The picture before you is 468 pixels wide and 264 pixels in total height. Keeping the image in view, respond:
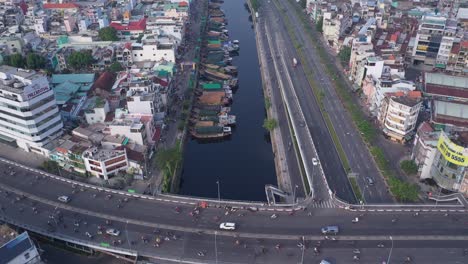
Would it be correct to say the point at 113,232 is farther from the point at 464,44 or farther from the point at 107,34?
the point at 464,44

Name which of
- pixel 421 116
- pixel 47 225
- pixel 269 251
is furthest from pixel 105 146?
pixel 421 116

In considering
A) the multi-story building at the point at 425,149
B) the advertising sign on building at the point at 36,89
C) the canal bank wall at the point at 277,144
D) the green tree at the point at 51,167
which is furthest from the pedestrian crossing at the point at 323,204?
the advertising sign on building at the point at 36,89

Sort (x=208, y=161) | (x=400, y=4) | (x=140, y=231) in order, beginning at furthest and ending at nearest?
(x=400, y=4) → (x=208, y=161) → (x=140, y=231)

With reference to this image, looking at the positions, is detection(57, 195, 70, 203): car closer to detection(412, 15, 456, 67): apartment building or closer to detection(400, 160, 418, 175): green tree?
detection(400, 160, 418, 175): green tree

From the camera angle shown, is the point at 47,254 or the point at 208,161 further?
the point at 208,161

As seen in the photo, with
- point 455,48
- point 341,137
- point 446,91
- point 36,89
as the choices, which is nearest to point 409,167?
point 341,137

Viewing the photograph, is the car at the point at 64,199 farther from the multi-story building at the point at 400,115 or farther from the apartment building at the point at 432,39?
the apartment building at the point at 432,39

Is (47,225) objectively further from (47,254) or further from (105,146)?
(105,146)
